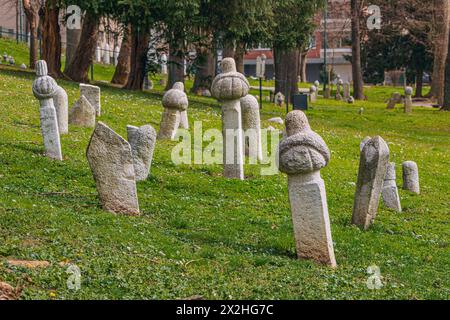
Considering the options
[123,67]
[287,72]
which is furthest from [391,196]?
[287,72]

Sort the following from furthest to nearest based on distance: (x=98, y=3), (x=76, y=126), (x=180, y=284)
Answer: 1. (x=98, y=3)
2. (x=76, y=126)
3. (x=180, y=284)

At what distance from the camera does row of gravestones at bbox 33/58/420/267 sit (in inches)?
472

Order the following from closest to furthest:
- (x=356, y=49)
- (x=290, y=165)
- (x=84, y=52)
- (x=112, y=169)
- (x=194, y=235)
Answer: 1. (x=290, y=165)
2. (x=194, y=235)
3. (x=112, y=169)
4. (x=84, y=52)
5. (x=356, y=49)

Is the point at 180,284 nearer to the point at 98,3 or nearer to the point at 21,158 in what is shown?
the point at 21,158

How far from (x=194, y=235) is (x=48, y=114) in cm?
552

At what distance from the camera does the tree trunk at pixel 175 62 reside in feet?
115

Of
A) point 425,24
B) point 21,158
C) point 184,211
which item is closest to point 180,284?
point 184,211

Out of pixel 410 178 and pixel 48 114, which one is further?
pixel 410 178

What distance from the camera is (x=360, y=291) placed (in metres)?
10.7

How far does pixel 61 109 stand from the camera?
2148 cm

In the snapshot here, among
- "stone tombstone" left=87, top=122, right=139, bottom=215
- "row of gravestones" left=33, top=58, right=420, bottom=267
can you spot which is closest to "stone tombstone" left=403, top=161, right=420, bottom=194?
"row of gravestones" left=33, top=58, right=420, bottom=267

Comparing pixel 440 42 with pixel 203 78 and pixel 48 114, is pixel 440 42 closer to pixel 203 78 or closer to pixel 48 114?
pixel 203 78

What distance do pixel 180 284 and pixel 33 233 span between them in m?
2.60

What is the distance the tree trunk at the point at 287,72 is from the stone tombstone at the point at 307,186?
31.6 metres
